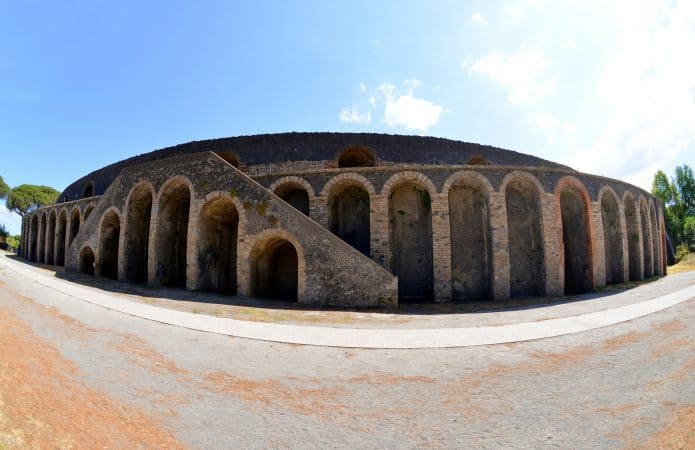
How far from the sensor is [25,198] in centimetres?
4156

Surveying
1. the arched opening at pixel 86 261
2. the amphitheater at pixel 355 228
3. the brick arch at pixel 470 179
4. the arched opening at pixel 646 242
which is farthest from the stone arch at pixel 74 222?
the arched opening at pixel 646 242

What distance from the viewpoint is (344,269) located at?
10.6m

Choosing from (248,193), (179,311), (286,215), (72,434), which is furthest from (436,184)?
(72,434)

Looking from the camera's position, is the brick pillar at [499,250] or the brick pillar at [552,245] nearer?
the brick pillar at [499,250]

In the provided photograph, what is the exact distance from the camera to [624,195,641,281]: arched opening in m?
17.1

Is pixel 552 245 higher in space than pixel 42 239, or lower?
lower

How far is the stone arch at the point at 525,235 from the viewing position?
13.5 meters

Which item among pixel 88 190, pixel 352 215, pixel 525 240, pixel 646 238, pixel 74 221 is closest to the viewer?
pixel 525 240

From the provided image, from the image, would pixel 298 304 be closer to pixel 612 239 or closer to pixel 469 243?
pixel 469 243

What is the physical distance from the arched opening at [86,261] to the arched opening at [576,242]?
25.0 meters

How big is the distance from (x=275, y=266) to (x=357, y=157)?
8271 millimetres

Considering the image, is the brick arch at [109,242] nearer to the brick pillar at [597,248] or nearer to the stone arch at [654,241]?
the brick pillar at [597,248]

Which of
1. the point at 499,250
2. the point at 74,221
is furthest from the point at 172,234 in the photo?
the point at 499,250

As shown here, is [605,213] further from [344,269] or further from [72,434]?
[72,434]
